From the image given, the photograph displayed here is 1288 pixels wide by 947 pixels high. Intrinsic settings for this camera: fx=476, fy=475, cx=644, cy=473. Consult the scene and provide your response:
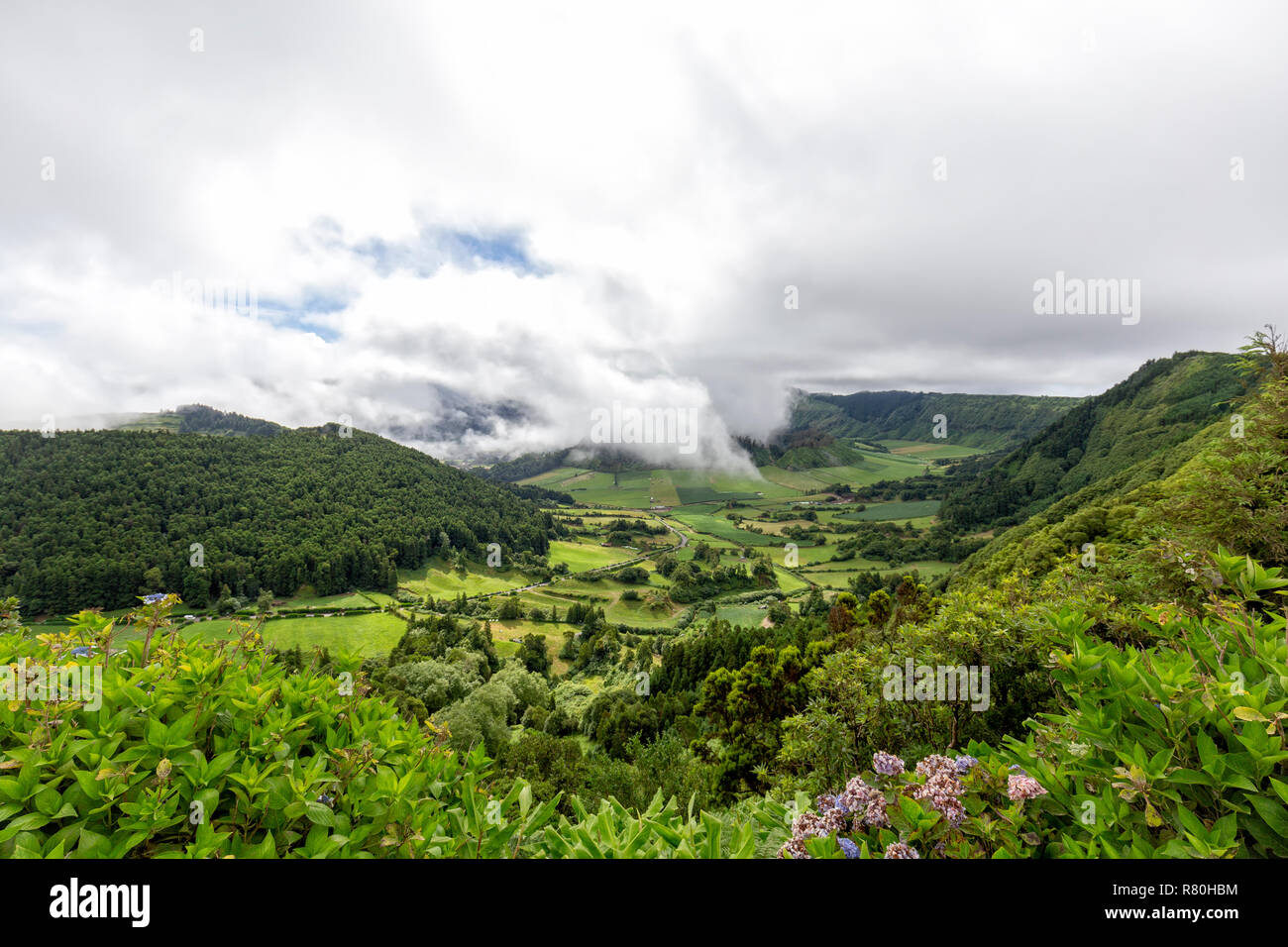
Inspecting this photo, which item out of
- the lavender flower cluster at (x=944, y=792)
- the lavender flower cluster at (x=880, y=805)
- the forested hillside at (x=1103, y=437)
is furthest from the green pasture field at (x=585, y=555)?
the lavender flower cluster at (x=944, y=792)

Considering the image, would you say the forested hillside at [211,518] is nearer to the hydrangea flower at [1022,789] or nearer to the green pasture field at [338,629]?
the green pasture field at [338,629]

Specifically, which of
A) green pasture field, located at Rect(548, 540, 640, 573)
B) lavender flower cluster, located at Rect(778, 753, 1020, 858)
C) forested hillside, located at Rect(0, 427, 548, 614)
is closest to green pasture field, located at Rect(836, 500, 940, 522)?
green pasture field, located at Rect(548, 540, 640, 573)

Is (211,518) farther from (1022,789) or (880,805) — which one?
(1022,789)

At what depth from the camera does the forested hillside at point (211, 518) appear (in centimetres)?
9406

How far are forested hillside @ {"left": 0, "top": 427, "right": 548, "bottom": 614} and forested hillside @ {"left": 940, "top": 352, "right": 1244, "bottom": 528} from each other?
13913 centimetres

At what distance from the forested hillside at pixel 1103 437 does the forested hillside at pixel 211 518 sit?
456 feet

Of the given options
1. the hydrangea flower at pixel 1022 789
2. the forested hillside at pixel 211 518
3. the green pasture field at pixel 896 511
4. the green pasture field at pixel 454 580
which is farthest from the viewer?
the green pasture field at pixel 896 511

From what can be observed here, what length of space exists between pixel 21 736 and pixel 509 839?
2.43m

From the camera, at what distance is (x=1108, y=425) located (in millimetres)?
146000

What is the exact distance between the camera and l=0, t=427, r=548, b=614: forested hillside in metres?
94.1

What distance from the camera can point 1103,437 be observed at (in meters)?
143

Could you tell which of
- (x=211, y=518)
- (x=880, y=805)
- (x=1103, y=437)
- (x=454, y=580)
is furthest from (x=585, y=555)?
(x=1103, y=437)

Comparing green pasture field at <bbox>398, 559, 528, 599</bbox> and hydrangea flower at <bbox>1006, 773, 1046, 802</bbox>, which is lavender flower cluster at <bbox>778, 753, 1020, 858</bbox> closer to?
hydrangea flower at <bbox>1006, 773, 1046, 802</bbox>
